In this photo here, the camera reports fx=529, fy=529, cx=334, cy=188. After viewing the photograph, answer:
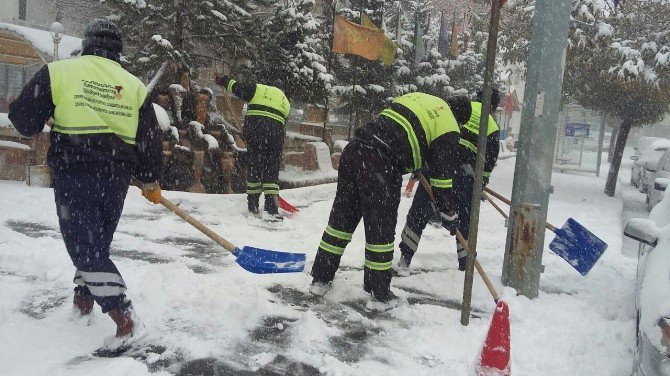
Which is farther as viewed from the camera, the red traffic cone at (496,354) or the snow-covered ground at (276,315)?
the snow-covered ground at (276,315)

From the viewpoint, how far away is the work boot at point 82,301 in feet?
10.4

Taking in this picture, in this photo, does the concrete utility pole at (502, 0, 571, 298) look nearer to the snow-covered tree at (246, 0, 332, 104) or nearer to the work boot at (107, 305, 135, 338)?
the work boot at (107, 305, 135, 338)

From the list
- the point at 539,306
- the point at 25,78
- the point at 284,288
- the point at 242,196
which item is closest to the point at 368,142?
the point at 284,288

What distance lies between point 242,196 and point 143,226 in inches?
77.7

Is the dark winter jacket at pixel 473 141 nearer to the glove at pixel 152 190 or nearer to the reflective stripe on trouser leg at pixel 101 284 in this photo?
the glove at pixel 152 190

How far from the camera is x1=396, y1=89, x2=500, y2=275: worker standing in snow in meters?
4.89

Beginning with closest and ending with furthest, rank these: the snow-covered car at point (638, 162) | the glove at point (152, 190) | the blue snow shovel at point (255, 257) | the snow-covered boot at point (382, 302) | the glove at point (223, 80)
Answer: the glove at point (152, 190) < the blue snow shovel at point (255, 257) < the snow-covered boot at point (382, 302) < the glove at point (223, 80) < the snow-covered car at point (638, 162)

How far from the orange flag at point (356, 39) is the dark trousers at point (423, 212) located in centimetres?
680

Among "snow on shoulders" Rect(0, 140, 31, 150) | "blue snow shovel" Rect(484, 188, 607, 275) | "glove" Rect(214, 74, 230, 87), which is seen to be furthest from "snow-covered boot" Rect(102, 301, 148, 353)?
"snow on shoulders" Rect(0, 140, 31, 150)

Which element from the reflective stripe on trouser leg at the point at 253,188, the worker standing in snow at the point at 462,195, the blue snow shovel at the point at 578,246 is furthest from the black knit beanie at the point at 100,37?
the reflective stripe on trouser leg at the point at 253,188

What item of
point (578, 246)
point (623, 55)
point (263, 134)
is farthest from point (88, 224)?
point (623, 55)

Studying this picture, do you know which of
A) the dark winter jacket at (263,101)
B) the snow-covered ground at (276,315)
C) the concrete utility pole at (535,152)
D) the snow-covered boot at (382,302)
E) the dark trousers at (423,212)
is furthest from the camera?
the dark winter jacket at (263,101)

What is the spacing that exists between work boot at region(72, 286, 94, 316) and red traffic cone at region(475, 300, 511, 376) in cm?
230

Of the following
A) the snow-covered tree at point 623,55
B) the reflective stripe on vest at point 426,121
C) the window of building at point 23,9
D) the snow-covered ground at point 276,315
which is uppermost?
the window of building at point 23,9
